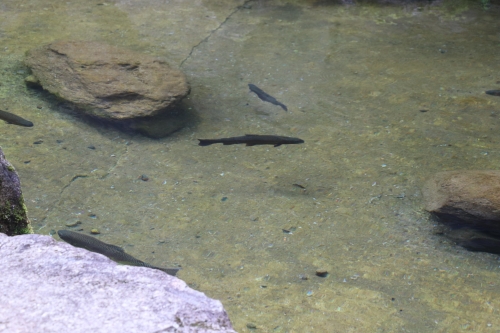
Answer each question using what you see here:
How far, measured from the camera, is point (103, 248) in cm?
327

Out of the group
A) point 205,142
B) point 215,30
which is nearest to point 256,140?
point 205,142

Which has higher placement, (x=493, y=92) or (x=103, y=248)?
(x=493, y=92)

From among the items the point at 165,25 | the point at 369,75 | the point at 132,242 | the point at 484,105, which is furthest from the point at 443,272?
the point at 165,25

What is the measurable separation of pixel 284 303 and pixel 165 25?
4969 mm

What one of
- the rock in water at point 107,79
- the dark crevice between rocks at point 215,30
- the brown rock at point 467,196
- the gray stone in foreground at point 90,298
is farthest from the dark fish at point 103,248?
the dark crevice between rocks at point 215,30

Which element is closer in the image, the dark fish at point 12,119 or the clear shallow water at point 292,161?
the clear shallow water at point 292,161

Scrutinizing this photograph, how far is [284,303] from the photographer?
3.21 meters

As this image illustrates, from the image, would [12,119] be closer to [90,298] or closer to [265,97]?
[265,97]

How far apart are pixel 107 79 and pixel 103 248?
2.27 m

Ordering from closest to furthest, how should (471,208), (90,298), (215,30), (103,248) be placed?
(90,298) < (103,248) < (471,208) < (215,30)

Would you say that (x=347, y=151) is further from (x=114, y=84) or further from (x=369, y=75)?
(x=114, y=84)

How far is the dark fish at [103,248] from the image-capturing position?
3.21 metres

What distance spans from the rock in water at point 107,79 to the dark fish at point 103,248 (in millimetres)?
1674

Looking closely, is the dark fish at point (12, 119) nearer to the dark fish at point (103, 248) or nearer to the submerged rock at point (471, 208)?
the dark fish at point (103, 248)
